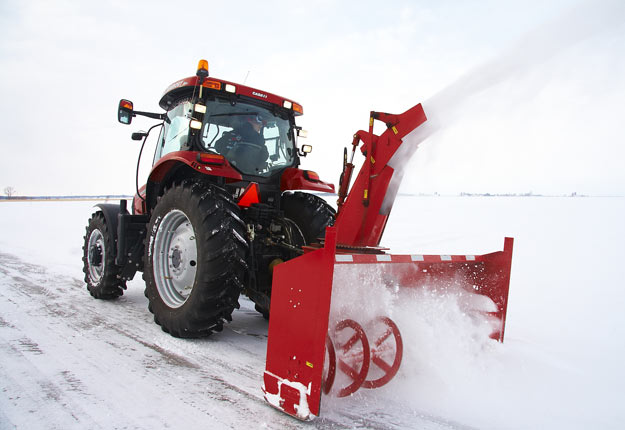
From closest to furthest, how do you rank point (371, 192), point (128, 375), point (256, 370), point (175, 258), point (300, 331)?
point (300, 331), point (128, 375), point (256, 370), point (371, 192), point (175, 258)

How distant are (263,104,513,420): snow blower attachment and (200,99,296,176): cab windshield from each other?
1.26 meters

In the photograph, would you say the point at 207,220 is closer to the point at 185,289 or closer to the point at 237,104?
the point at 185,289

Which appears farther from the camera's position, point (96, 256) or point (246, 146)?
point (96, 256)

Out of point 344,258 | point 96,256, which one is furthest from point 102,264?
point 344,258

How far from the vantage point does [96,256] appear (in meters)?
4.95

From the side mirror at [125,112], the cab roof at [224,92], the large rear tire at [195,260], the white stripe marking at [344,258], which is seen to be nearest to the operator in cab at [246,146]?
the cab roof at [224,92]

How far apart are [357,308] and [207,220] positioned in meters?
1.33

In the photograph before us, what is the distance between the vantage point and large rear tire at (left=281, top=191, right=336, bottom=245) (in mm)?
3941

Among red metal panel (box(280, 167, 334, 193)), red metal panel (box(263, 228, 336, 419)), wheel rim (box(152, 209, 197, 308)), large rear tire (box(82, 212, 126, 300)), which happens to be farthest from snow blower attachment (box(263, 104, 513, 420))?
large rear tire (box(82, 212, 126, 300))

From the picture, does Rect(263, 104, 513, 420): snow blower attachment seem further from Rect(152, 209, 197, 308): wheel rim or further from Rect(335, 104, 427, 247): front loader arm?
Rect(152, 209, 197, 308): wheel rim

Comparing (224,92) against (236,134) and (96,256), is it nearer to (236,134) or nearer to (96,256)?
(236,134)

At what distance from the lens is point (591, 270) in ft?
20.9

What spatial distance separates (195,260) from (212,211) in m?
0.59

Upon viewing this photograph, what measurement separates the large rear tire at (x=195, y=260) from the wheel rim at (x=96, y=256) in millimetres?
1563
